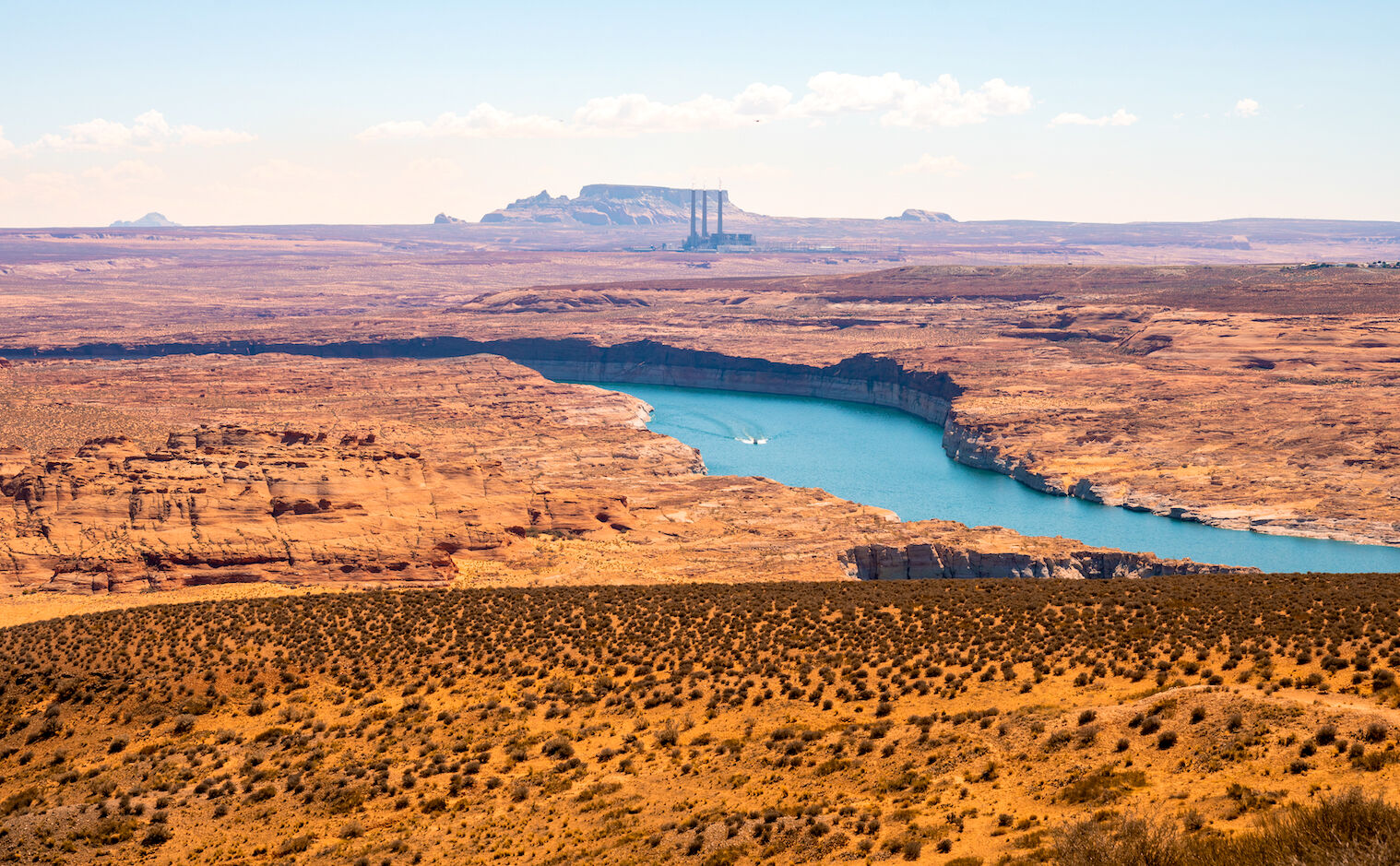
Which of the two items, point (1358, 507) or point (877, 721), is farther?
point (1358, 507)

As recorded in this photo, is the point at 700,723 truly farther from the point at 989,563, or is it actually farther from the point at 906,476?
the point at 906,476

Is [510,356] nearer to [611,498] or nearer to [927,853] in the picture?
[611,498]

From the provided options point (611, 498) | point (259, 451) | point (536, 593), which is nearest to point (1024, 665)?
point (536, 593)

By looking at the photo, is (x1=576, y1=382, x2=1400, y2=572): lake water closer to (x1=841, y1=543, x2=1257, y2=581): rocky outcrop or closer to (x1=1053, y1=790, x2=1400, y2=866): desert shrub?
(x1=841, y1=543, x2=1257, y2=581): rocky outcrop

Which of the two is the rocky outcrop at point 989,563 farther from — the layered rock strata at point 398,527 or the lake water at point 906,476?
the lake water at point 906,476

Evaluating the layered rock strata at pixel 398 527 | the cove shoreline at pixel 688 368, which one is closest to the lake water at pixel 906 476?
the cove shoreline at pixel 688 368

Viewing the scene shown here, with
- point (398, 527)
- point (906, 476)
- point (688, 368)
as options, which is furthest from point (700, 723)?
point (688, 368)
